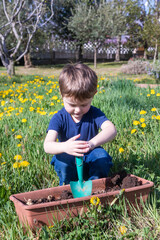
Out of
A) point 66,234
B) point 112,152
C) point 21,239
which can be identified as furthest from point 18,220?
point 112,152

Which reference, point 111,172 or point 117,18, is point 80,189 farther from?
point 117,18

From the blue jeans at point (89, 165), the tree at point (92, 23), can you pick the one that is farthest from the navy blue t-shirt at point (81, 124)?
the tree at point (92, 23)

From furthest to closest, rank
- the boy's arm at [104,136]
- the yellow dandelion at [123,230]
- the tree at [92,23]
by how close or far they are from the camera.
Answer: the tree at [92,23] < the boy's arm at [104,136] < the yellow dandelion at [123,230]

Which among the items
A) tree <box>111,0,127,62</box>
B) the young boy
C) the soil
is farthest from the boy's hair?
tree <box>111,0,127,62</box>

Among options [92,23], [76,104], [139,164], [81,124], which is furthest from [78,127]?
[92,23]

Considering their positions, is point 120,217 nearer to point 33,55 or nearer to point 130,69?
point 130,69

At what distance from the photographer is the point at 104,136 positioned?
1.51 m

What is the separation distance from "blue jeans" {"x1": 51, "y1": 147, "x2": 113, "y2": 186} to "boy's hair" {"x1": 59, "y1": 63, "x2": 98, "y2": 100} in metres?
0.43

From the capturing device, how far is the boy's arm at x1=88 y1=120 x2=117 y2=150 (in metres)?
1.42

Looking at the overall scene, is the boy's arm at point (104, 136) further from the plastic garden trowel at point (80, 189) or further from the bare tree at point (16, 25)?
the bare tree at point (16, 25)

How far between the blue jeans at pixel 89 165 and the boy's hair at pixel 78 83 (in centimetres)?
43

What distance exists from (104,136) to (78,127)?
29 cm

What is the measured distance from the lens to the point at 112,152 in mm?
2141

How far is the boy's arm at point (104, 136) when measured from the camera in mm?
1420
